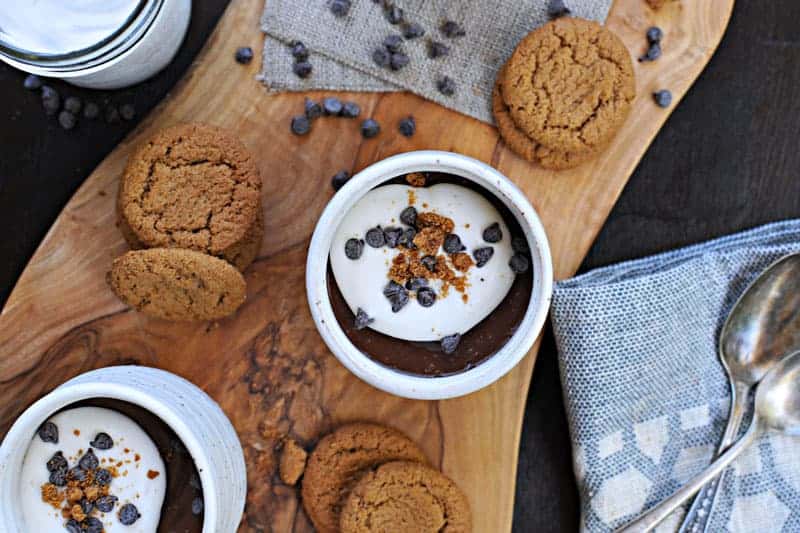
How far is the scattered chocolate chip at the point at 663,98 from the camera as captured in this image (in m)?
1.50

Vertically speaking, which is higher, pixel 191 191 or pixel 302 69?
pixel 302 69

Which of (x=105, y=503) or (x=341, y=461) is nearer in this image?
(x=105, y=503)

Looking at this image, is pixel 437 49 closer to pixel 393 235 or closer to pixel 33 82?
pixel 393 235

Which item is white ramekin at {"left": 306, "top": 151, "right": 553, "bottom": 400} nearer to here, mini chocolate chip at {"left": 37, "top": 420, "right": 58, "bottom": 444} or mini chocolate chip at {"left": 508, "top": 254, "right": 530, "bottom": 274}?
mini chocolate chip at {"left": 508, "top": 254, "right": 530, "bottom": 274}

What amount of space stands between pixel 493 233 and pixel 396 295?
0.20 m

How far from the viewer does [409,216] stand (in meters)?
1.39

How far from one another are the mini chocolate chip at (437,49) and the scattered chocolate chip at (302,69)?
0.72ft

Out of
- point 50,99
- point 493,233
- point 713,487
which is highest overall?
point 493,233

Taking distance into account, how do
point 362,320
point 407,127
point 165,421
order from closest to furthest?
point 165,421 < point 362,320 < point 407,127

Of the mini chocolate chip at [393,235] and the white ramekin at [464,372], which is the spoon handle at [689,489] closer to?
the white ramekin at [464,372]

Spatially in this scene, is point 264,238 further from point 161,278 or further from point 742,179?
point 742,179

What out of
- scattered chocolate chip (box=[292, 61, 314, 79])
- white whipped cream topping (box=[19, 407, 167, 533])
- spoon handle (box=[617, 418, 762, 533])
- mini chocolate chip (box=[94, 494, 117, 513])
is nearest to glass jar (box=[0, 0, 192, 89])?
scattered chocolate chip (box=[292, 61, 314, 79])

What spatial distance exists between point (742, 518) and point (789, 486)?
11 centimetres

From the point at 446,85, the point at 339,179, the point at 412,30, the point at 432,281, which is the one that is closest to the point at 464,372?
the point at 432,281
